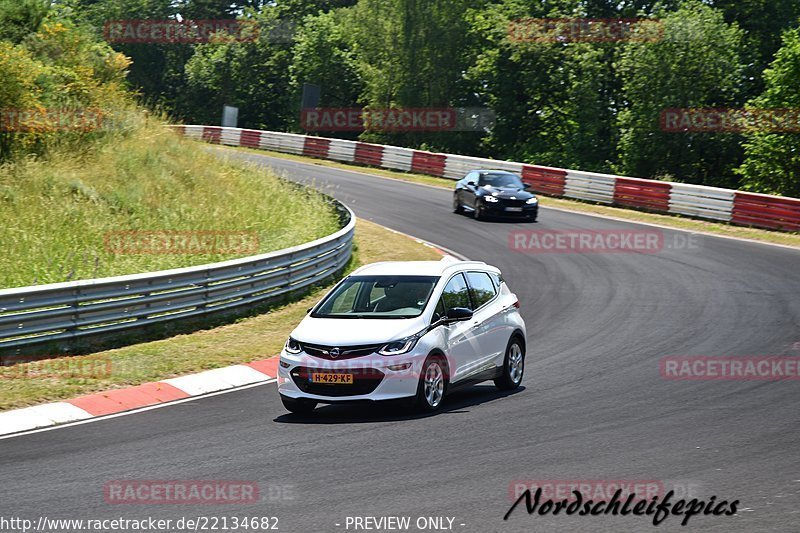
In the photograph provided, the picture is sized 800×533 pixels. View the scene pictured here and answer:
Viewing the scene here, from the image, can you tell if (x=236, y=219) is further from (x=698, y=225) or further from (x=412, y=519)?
(x=412, y=519)

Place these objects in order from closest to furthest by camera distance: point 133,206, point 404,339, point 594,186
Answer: point 404,339 → point 133,206 → point 594,186

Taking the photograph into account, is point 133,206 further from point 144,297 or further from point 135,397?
point 135,397

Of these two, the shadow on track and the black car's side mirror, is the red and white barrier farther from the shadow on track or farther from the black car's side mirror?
the black car's side mirror

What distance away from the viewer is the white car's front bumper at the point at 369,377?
10961 millimetres

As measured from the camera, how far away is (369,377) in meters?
11.0

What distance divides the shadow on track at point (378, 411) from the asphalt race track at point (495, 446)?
0.04m

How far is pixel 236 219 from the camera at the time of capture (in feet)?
80.0

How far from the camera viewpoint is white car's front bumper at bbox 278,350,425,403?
10961 mm

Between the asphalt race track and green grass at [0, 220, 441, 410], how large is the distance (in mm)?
1575

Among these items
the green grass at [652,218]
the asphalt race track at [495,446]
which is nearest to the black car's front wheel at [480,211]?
the green grass at [652,218]

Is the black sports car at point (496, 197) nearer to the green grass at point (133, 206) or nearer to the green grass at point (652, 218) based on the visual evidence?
the green grass at point (652, 218)

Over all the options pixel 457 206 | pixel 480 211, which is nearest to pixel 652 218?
pixel 480 211

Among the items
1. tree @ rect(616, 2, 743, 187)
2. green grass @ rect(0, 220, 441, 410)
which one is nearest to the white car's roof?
green grass @ rect(0, 220, 441, 410)

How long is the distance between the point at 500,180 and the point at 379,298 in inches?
781
